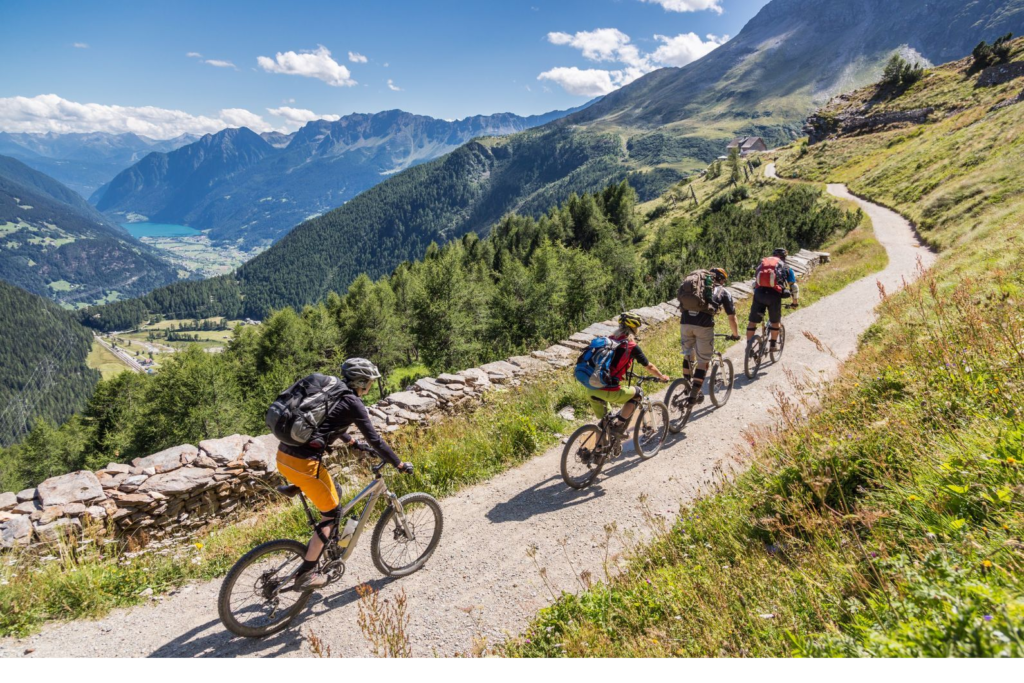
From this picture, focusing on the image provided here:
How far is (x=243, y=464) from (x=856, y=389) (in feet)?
34.7

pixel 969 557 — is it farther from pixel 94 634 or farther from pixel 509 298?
pixel 509 298

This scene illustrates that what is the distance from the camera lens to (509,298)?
40.8 metres

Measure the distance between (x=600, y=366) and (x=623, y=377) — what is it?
552mm

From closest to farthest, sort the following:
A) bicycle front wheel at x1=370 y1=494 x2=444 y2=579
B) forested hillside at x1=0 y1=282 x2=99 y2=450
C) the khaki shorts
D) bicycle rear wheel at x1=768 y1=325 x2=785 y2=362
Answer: bicycle front wheel at x1=370 y1=494 x2=444 y2=579 → the khaki shorts → bicycle rear wheel at x1=768 y1=325 x2=785 y2=362 → forested hillside at x1=0 y1=282 x2=99 y2=450

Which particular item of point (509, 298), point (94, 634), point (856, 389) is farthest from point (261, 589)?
point (509, 298)

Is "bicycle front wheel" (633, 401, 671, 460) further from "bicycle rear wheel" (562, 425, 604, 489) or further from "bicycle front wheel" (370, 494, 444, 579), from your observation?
"bicycle front wheel" (370, 494, 444, 579)

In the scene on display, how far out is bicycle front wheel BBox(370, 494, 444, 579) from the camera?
6.17 meters

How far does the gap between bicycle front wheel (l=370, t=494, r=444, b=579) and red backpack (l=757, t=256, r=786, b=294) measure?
9643 mm

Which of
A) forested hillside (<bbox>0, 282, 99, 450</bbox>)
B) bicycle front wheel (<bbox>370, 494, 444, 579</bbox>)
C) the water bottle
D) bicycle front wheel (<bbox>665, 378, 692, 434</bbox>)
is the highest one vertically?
forested hillside (<bbox>0, 282, 99, 450</bbox>)

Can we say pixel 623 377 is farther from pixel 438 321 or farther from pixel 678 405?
pixel 438 321

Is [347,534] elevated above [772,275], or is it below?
below

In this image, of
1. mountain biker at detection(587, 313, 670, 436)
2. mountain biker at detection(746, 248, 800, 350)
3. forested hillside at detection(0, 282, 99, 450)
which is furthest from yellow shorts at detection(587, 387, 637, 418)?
forested hillside at detection(0, 282, 99, 450)

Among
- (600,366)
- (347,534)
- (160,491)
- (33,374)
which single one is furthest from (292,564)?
(33,374)

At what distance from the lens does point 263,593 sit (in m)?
5.31
